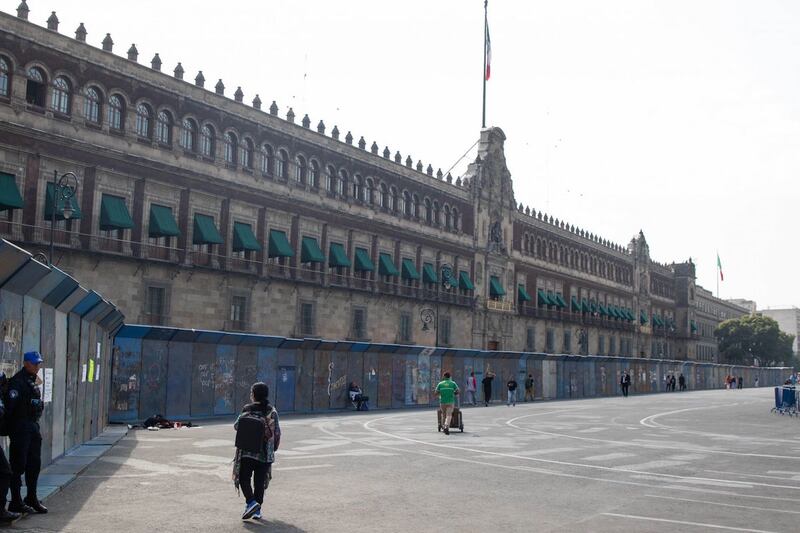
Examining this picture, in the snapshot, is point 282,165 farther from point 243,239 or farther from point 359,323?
point 359,323

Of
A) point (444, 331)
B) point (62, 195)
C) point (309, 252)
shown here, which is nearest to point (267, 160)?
point (309, 252)

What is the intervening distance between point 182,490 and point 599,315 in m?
82.0

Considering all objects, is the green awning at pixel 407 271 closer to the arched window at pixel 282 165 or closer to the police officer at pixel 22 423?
the arched window at pixel 282 165

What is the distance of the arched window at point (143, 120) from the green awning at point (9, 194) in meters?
7.26

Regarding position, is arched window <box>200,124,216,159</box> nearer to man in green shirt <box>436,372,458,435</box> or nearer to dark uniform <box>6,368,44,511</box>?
man in green shirt <box>436,372,458,435</box>

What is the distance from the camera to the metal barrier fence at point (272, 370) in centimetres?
2648

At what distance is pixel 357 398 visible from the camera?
36.1 m

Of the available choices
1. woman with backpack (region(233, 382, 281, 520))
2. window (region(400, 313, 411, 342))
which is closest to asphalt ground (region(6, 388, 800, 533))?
woman with backpack (region(233, 382, 281, 520))

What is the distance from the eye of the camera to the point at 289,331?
157 ft

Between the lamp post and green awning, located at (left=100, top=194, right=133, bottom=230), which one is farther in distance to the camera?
green awning, located at (left=100, top=194, right=133, bottom=230)

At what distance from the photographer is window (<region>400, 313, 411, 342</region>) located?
188ft

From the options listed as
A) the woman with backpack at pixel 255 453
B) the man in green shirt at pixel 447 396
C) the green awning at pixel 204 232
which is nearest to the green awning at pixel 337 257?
the green awning at pixel 204 232

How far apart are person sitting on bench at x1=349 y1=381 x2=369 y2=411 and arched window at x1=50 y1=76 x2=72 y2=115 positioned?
57.6ft

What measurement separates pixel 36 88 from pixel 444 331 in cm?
3497
